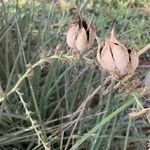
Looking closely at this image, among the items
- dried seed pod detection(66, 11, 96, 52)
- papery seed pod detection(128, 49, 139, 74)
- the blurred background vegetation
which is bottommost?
the blurred background vegetation

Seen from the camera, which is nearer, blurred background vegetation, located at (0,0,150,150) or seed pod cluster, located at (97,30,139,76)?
seed pod cluster, located at (97,30,139,76)

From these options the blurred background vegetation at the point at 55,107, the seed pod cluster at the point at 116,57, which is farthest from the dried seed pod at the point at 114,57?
the blurred background vegetation at the point at 55,107

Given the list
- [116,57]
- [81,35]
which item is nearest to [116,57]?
[116,57]

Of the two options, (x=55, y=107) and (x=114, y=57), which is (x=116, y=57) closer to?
(x=114, y=57)

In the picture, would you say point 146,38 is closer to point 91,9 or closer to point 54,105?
point 91,9

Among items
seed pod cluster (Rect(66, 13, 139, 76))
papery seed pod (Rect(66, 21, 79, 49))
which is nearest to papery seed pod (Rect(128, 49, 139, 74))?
seed pod cluster (Rect(66, 13, 139, 76))

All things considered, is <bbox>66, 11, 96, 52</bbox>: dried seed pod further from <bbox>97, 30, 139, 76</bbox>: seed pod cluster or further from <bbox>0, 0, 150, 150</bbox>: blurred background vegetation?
<bbox>0, 0, 150, 150</bbox>: blurred background vegetation

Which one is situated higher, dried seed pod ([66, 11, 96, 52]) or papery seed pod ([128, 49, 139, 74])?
dried seed pod ([66, 11, 96, 52])
